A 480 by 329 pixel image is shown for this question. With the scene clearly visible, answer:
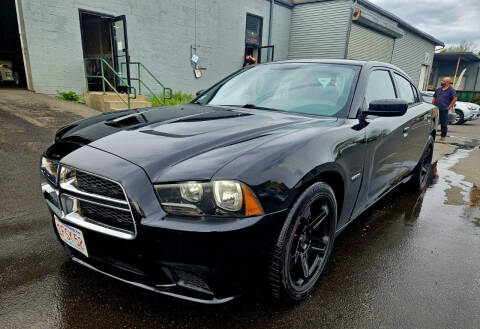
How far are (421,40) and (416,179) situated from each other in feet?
75.1

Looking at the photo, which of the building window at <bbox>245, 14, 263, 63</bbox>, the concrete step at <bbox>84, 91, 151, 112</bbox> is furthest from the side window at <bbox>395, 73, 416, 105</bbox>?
the building window at <bbox>245, 14, 263, 63</bbox>

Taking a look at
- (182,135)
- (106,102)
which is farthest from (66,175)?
(106,102)

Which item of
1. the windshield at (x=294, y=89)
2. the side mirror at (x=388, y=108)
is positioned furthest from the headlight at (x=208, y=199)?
the side mirror at (x=388, y=108)

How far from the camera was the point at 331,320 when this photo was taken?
1.85m

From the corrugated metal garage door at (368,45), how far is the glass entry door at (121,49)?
1028 centimetres

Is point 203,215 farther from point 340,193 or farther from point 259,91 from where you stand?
point 259,91

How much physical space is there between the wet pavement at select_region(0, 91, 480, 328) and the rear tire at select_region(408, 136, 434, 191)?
575mm

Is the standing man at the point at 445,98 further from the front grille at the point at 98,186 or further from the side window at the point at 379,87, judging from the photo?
the front grille at the point at 98,186

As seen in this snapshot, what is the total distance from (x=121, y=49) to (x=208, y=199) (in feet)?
30.3

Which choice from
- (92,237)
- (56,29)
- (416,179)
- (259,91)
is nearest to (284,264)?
(92,237)

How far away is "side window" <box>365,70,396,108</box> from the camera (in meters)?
2.67

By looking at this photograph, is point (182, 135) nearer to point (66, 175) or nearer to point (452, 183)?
point (66, 175)

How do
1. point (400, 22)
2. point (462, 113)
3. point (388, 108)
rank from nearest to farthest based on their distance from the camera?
point (388, 108), point (462, 113), point (400, 22)

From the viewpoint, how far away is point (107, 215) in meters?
1.58
